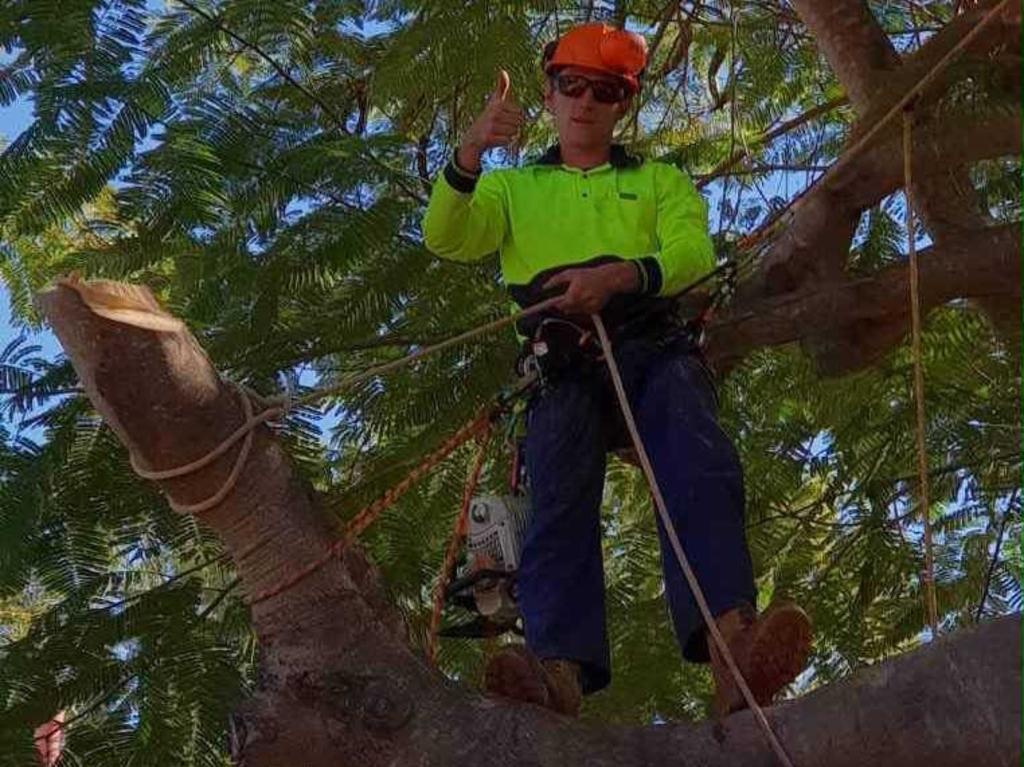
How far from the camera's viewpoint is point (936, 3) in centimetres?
551

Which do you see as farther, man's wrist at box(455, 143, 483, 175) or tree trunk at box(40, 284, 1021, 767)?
man's wrist at box(455, 143, 483, 175)

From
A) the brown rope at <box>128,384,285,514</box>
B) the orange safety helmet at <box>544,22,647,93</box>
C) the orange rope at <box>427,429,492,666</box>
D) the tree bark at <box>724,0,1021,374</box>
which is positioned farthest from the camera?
the tree bark at <box>724,0,1021,374</box>

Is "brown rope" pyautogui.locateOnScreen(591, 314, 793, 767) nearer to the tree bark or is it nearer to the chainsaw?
the chainsaw

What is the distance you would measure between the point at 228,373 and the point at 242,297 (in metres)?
0.22

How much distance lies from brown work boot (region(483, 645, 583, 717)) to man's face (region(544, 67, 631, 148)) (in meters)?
1.31

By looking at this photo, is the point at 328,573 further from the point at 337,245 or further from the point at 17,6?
the point at 17,6

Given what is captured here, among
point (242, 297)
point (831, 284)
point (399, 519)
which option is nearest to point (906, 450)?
point (831, 284)

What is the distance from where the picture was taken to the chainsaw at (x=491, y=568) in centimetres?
302

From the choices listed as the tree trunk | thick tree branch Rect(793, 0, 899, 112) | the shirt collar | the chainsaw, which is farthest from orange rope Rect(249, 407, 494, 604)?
thick tree branch Rect(793, 0, 899, 112)

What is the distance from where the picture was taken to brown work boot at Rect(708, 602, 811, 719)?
2.38 m

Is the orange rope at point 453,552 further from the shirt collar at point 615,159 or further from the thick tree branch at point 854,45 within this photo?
the thick tree branch at point 854,45

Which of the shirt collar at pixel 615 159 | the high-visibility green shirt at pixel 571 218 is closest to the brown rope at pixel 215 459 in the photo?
the high-visibility green shirt at pixel 571 218

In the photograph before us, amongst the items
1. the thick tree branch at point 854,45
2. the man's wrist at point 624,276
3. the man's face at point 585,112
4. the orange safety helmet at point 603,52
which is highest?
the thick tree branch at point 854,45

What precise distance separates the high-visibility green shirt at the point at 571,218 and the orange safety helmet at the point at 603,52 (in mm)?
198
